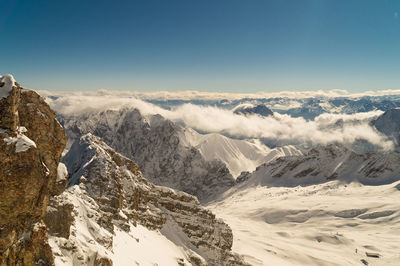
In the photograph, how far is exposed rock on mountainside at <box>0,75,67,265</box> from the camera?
23359 millimetres

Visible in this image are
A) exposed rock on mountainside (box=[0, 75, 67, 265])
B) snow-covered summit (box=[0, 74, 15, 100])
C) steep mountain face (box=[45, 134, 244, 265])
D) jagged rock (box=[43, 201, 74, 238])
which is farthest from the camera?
steep mountain face (box=[45, 134, 244, 265])

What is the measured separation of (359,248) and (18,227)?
650 ft

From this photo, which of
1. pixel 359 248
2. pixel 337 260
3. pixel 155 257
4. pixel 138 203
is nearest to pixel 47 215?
pixel 155 257

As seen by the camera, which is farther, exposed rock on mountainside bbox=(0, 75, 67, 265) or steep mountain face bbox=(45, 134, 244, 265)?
steep mountain face bbox=(45, 134, 244, 265)

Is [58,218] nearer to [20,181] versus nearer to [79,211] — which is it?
[79,211]

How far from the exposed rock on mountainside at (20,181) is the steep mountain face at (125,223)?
479 inches

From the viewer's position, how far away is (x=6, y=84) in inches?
976

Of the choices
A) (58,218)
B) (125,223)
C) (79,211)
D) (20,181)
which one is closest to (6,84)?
(20,181)

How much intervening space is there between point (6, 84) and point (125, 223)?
190ft

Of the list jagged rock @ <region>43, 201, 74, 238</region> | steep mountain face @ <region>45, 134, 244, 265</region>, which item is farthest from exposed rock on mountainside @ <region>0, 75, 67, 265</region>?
steep mountain face @ <region>45, 134, 244, 265</region>

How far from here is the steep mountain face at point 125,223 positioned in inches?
1662

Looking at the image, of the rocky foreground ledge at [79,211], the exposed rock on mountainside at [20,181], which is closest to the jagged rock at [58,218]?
the rocky foreground ledge at [79,211]

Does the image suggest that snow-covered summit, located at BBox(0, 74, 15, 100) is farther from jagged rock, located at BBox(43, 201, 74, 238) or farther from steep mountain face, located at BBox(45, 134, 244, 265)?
steep mountain face, located at BBox(45, 134, 244, 265)

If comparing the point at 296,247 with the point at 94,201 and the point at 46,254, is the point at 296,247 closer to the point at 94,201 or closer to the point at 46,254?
the point at 94,201
